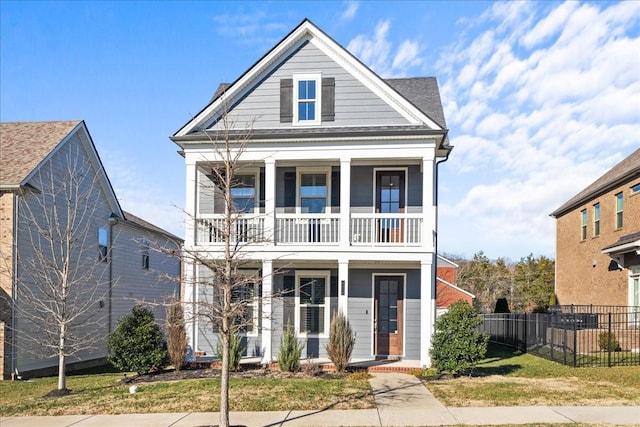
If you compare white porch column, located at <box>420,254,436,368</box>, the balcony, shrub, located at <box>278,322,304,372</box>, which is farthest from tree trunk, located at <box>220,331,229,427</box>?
white porch column, located at <box>420,254,436,368</box>

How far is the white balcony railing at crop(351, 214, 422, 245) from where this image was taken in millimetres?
14672

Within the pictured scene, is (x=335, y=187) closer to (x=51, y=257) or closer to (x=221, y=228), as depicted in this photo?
(x=221, y=228)

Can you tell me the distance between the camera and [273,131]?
49.8ft

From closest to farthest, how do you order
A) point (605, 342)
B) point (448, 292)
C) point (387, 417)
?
1. point (387, 417)
2. point (605, 342)
3. point (448, 292)

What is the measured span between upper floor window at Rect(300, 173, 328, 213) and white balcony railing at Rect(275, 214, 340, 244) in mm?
674

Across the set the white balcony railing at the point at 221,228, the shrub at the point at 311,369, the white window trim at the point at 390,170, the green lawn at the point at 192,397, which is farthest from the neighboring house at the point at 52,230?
the white window trim at the point at 390,170

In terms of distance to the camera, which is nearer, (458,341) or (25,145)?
(458,341)

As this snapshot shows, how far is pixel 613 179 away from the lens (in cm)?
2170

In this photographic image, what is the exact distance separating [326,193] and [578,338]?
30.8 feet

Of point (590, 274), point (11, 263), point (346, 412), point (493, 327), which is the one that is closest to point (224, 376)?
point (346, 412)

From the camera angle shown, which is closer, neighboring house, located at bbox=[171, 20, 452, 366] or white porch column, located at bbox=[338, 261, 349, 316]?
white porch column, located at bbox=[338, 261, 349, 316]

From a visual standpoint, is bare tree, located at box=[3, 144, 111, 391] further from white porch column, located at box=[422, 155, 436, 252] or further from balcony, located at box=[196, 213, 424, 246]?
white porch column, located at box=[422, 155, 436, 252]

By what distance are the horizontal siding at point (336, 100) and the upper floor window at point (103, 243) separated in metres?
8.15

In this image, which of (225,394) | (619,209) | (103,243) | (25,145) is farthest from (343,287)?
(619,209)
